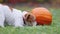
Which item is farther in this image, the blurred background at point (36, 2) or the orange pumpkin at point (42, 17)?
the blurred background at point (36, 2)

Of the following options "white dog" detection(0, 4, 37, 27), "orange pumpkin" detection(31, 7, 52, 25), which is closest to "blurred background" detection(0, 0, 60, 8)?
"orange pumpkin" detection(31, 7, 52, 25)

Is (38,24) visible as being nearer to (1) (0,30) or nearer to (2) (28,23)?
(2) (28,23)

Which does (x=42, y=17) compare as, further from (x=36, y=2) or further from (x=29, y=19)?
(x=36, y=2)

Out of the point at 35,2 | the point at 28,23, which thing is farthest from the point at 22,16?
the point at 35,2

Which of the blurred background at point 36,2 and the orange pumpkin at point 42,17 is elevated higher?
the blurred background at point 36,2

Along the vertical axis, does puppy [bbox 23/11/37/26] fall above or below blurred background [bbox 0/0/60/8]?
below

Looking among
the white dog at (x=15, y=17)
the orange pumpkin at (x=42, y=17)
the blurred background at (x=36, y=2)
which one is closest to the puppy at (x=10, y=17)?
the white dog at (x=15, y=17)

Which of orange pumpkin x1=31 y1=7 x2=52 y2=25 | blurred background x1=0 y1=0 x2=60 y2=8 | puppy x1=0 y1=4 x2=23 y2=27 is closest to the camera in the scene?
puppy x1=0 y1=4 x2=23 y2=27

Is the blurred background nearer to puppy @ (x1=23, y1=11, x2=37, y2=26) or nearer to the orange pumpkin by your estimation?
the orange pumpkin

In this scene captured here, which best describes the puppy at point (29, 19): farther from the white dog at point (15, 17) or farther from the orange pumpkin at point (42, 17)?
the orange pumpkin at point (42, 17)

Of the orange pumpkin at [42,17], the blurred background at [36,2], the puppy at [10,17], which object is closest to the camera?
the puppy at [10,17]

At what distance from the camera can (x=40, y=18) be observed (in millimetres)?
6965

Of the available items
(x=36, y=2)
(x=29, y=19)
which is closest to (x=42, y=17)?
(x=29, y=19)

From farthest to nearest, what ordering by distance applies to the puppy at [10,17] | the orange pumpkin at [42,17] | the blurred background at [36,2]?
the blurred background at [36,2] < the orange pumpkin at [42,17] < the puppy at [10,17]
